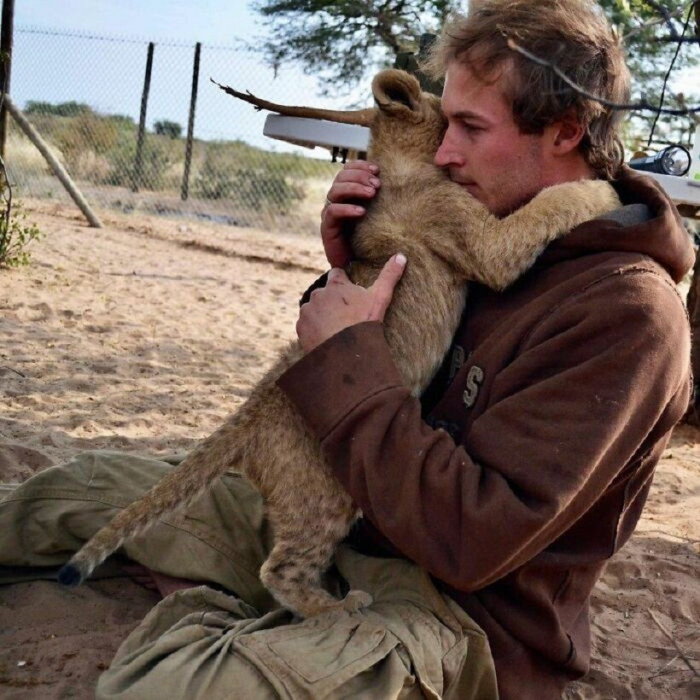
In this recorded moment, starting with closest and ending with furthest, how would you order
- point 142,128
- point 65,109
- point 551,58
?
point 551,58, point 142,128, point 65,109

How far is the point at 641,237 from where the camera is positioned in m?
2.83

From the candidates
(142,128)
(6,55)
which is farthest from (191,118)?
(6,55)

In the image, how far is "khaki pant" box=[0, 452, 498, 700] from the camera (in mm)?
2613

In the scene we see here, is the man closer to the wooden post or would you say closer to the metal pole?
the metal pole

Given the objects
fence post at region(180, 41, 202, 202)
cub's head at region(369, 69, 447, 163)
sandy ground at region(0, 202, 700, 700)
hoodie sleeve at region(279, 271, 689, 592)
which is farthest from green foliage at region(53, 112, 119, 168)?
hoodie sleeve at region(279, 271, 689, 592)

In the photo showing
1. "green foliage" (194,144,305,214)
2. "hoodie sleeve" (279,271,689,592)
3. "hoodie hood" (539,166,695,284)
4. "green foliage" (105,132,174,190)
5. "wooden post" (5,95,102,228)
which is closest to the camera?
"hoodie sleeve" (279,271,689,592)

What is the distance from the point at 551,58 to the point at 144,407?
164 inches

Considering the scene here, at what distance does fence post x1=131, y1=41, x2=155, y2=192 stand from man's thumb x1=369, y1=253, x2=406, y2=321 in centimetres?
1516

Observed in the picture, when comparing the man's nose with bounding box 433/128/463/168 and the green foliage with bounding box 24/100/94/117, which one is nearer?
the man's nose with bounding box 433/128/463/168

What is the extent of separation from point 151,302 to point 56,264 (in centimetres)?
174

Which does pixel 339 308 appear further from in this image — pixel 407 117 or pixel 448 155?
pixel 407 117

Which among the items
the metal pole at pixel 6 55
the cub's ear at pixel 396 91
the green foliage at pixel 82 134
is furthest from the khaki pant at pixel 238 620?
the green foliage at pixel 82 134

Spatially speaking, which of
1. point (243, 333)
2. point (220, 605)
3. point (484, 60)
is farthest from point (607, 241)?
point (243, 333)

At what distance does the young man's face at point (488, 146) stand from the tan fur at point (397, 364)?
3.4 inches
